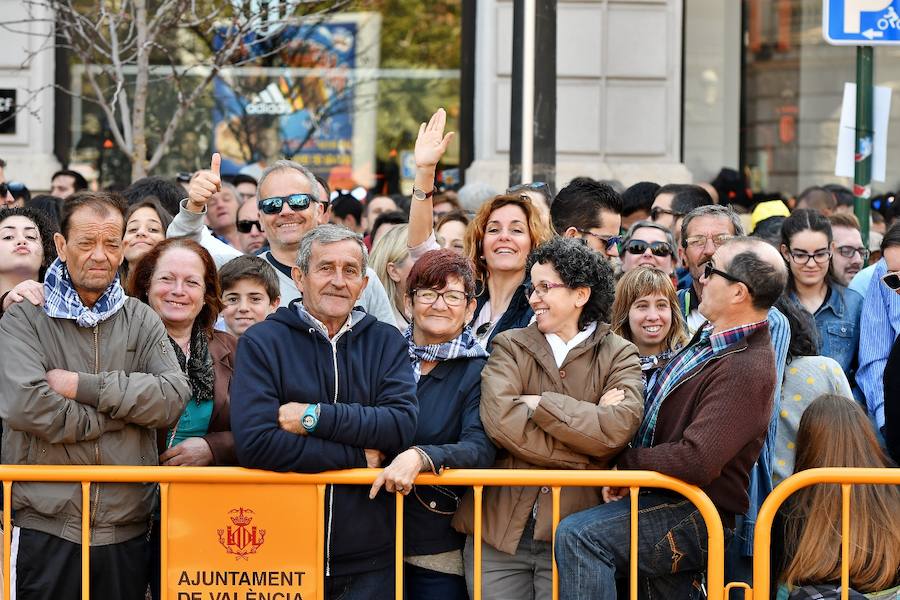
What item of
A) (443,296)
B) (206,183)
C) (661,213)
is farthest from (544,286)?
(661,213)

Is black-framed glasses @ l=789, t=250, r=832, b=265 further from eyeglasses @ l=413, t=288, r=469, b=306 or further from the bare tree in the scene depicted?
the bare tree

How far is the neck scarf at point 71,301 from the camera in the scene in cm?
466

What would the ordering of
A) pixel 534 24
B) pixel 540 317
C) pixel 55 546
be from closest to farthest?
pixel 55 546 < pixel 540 317 < pixel 534 24

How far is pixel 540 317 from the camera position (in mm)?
5039

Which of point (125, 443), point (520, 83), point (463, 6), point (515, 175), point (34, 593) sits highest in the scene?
point (463, 6)

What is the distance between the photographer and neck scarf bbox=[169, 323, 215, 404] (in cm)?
511

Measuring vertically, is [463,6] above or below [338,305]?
above

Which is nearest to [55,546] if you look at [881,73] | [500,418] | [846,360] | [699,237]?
[500,418]

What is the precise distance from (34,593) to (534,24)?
6326 mm

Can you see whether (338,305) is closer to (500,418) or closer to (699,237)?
(500,418)

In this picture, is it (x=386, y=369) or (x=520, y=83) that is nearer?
(x=386, y=369)

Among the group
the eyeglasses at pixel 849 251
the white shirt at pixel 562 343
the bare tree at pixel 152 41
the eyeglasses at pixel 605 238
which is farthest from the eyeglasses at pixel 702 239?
the bare tree at pixel 152 41

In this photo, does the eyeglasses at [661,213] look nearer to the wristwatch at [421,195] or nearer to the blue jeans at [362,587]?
the wristwatch at [421,195]

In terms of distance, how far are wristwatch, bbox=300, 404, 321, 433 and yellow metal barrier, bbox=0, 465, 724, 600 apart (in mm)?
202
